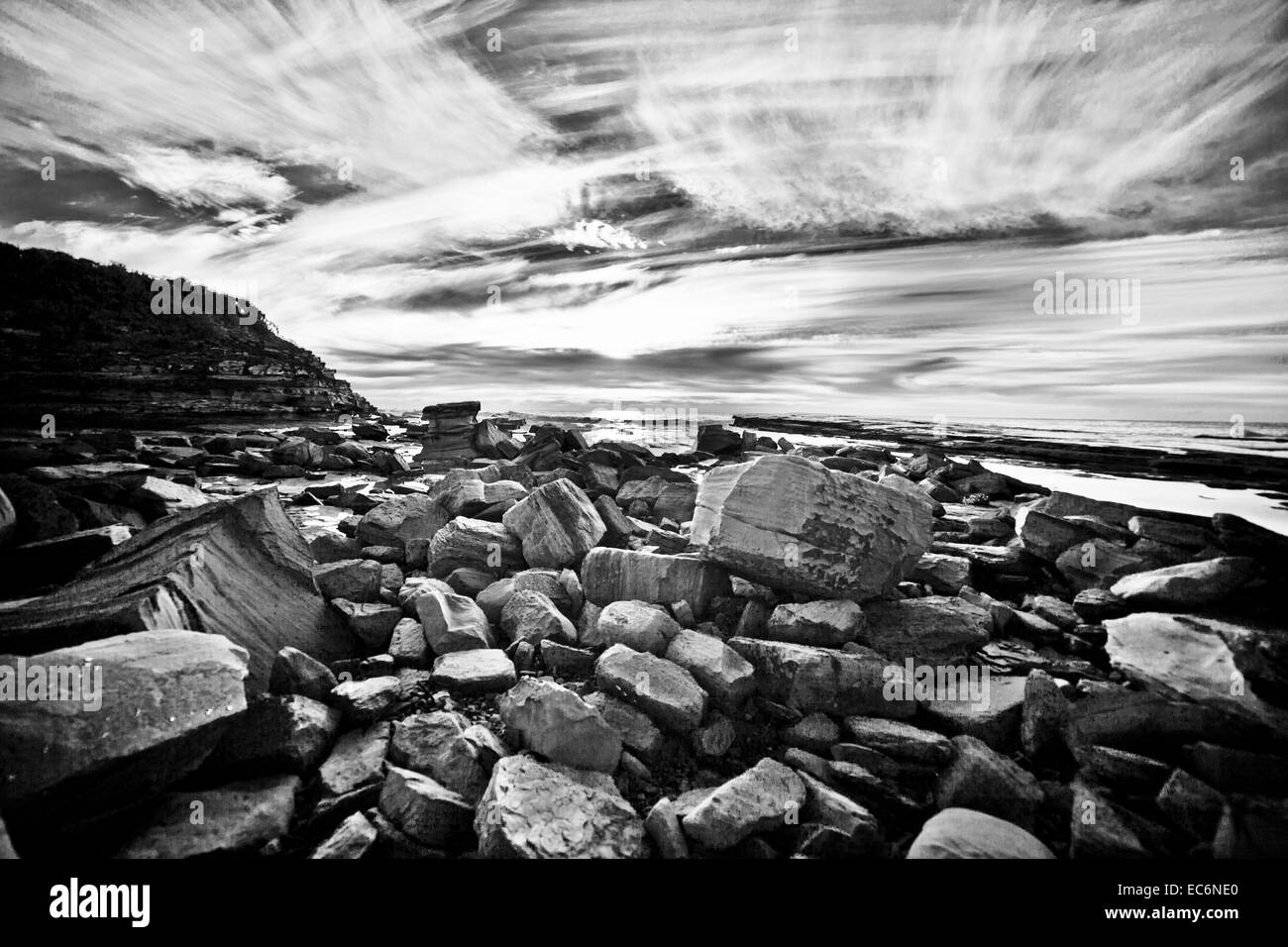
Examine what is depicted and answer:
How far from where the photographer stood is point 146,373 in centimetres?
4156

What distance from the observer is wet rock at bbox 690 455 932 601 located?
399cm

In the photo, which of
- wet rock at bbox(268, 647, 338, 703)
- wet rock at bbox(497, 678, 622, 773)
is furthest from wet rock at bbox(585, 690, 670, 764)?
wet rock at bbox(268, 647, 338, 703)

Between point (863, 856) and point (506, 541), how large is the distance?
12.8 ft

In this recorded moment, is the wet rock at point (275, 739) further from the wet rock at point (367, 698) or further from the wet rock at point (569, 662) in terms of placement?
the wet rock at point (569, 662)

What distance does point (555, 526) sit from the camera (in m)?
5.19

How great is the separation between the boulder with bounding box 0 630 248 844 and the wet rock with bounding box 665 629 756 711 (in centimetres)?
249

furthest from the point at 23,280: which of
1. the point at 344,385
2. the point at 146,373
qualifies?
the point at 344,385

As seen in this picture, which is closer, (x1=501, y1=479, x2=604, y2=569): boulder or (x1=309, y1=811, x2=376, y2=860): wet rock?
(x1=309, y1=811, x2=376, y2=860): wet rock

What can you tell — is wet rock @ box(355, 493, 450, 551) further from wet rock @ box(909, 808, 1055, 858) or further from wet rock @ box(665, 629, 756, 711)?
wet rock @ box(909, 808, 1055, 858)

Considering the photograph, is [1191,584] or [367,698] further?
[1191,584]

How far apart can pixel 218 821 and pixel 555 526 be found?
3.27 metres

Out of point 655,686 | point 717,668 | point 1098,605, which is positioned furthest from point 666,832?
point 1098,605

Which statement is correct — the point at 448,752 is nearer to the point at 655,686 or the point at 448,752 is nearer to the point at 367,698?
the point at 367,698
